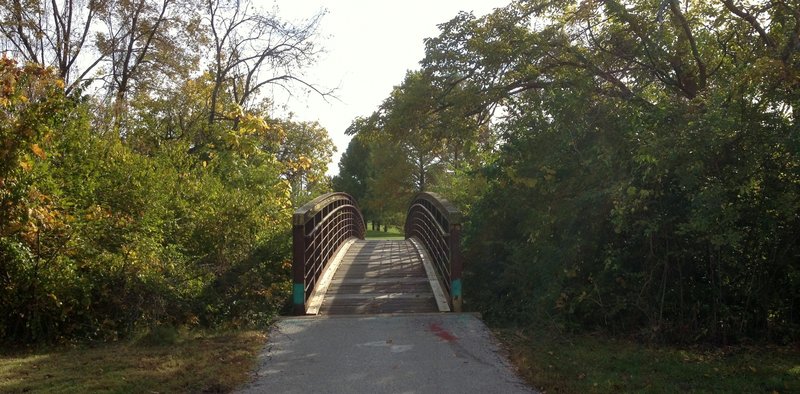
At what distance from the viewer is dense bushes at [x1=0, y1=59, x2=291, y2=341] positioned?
7.32 metres

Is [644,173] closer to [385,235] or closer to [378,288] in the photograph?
[378,288]

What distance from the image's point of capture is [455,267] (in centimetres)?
935

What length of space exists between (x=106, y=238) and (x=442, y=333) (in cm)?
438

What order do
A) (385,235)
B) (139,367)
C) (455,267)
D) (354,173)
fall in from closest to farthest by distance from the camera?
(139,367) < (455,267) < (385,235) < (354,173)

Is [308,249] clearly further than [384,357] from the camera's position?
Yes

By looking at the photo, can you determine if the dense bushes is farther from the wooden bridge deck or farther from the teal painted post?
the teal painted post

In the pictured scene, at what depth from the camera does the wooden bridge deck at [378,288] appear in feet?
31.3

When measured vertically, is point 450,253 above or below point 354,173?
below

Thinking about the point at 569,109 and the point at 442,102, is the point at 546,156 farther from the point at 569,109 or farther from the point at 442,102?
the point at 442,102

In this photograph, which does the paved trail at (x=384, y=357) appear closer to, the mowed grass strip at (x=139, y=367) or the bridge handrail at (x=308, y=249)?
the mowed grass strip at (x=139, y=367)

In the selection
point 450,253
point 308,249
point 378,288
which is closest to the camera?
point 450,253

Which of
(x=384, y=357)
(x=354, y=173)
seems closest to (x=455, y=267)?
(x=384, y=357)

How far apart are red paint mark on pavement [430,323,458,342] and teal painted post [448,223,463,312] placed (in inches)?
47.4

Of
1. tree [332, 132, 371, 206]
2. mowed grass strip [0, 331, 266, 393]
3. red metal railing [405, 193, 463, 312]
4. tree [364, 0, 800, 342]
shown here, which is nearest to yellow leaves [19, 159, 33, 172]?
mowed grass strip [0, 331, 266, 393]
